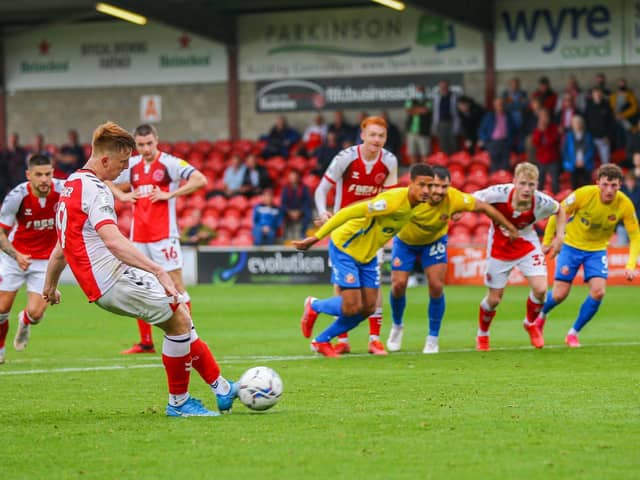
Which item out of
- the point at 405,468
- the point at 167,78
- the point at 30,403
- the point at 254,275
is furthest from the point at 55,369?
the point at 167,78

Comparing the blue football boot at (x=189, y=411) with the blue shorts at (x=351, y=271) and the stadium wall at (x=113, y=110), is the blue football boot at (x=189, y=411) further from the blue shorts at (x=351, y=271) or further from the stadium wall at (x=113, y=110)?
the stadium wall at (x=113, y=110)

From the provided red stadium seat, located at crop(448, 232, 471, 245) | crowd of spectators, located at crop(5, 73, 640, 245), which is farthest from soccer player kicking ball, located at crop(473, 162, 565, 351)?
red stadium seat, located at crop(448, 232, 471, 245)

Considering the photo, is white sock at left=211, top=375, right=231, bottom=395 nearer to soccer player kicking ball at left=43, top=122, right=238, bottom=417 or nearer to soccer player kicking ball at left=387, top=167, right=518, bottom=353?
soccer player kicking ball at left=43, top=122, right=238, bottom=417

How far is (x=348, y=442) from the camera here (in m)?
6.84

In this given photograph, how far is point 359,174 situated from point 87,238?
558 centimetres

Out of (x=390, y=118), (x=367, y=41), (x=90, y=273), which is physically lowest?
(x=90, y=273)

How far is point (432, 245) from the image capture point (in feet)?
40.9

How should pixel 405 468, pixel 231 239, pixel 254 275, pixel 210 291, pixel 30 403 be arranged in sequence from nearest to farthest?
1. pixel 405 468
2. pixel 30 403
3. pixel 210 291
4. pixel 254 275
5. pixel 231 239

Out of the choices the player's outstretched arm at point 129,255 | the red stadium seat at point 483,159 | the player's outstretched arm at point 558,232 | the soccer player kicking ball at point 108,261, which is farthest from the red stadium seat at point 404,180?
the player's outstretched arm at point 129,255

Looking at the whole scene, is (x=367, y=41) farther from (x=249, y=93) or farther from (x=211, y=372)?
(x=211, y=372)

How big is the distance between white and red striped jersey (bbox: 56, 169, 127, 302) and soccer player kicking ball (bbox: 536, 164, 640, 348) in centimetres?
652

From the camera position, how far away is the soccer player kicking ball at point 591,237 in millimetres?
12820

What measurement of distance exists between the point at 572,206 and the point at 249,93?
20.1 metres

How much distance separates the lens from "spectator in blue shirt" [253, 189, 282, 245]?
85.7 feet
